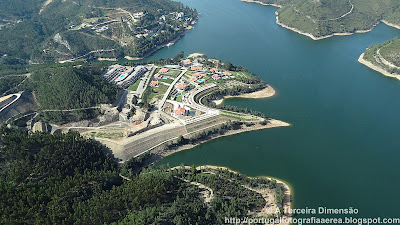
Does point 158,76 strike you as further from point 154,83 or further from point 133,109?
point 133,109

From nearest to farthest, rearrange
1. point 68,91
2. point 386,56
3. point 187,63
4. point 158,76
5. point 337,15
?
point 68,91
point 158,76
point 386,56
point 187,63
point 337,15

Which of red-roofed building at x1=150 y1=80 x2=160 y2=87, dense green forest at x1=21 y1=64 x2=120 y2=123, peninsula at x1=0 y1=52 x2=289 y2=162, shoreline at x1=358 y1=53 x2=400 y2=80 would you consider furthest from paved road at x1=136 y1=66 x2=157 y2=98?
shoreline at x1=358 y1=53 x2=400 y2=80

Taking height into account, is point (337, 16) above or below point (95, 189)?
above

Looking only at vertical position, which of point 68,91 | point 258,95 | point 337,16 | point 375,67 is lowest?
point 258,95

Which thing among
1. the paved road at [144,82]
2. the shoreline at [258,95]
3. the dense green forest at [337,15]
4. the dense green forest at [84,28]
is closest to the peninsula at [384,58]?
the dense green forest at [337,15]

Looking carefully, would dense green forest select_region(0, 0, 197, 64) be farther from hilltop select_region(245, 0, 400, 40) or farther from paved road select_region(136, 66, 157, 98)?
hilltop select_region(245, 0, 400, 40)

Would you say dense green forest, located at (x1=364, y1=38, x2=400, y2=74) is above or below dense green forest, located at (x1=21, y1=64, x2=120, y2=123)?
above

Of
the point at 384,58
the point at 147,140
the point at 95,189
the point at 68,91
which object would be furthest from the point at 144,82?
the point at 384,58
